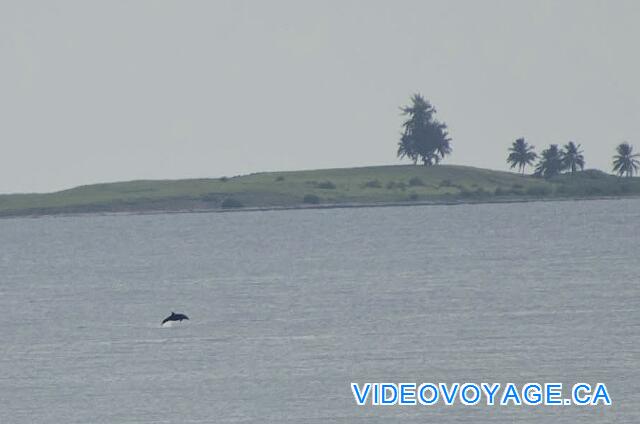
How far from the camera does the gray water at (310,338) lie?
2259 inches

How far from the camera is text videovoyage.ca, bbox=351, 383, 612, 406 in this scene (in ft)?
185

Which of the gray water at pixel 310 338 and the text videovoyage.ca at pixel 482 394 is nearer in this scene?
the text videovoyage.ca at pixel 482 394

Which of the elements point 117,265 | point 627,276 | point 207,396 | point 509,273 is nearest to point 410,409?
point 207,396

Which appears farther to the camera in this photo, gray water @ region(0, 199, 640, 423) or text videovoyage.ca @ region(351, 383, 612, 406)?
gray water @ region(0, 199, 640, 423)

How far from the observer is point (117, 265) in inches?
6097

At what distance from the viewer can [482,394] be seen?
190 feet

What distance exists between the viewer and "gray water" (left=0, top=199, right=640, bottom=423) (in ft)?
188

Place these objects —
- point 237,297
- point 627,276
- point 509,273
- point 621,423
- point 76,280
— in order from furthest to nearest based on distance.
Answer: point 76,280, point 509,273, point 627,276, point 237,297, point 621,423

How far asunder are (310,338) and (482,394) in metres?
18.9

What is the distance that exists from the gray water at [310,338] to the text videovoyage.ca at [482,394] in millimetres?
752

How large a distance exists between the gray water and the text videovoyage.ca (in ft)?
2.47

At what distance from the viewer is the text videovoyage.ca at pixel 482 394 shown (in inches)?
2219

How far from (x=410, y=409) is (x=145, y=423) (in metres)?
8.69

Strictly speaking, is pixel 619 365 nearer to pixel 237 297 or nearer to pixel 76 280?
pixel 237 297
